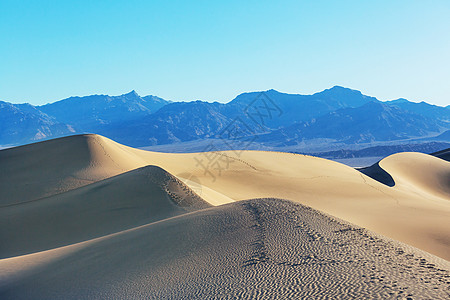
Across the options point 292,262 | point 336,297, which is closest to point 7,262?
point 292,262

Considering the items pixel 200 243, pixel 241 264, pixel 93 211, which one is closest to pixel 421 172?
pixel 93 211

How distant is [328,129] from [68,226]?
195368 mm

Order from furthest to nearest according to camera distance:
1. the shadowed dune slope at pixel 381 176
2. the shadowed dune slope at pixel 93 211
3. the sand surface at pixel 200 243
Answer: the shadowed dune slope at pixel 381 176 → the shadowed dune slope at pixel 93 211 → the sand surface at pixel 200 243

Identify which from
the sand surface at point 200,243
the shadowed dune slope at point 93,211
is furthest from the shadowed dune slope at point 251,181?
the shadowed dune slope at point 93,211

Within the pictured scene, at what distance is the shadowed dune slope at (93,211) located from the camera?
12.8 meters

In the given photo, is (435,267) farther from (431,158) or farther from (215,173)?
(431,158)

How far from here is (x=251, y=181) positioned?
24.2 meters

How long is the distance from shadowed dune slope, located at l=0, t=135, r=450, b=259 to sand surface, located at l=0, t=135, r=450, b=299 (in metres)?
0.14

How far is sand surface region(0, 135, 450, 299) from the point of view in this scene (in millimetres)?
6383

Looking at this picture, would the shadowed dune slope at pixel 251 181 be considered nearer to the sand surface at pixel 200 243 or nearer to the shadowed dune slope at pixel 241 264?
the sand surface at pixel 200 243

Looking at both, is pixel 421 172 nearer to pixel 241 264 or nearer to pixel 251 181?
pixel 251 181

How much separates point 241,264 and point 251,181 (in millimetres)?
16983

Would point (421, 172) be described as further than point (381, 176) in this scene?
Yes

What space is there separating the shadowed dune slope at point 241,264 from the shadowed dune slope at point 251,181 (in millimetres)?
5574
